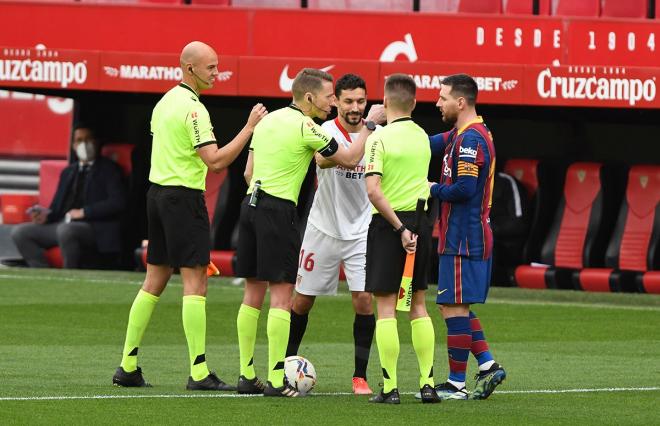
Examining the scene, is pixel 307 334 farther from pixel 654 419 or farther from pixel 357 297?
pixel 654 419

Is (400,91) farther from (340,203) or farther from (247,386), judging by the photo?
(247,386)

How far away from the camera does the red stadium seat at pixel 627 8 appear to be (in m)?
20.2

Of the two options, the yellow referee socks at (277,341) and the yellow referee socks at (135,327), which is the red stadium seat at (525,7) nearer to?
the yellow referee socks at (135,327)

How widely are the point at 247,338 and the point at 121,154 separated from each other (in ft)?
37.2

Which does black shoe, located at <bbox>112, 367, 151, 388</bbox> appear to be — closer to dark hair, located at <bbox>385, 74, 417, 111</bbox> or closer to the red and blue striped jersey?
the red and blue striped jersey

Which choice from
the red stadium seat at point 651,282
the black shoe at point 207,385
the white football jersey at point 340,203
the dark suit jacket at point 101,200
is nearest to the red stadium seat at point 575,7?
the red stadium seat at point 651,282

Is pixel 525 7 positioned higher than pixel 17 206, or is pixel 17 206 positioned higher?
pixel 525 7

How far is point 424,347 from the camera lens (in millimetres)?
9836


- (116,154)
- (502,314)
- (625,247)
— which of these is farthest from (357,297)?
(116,154)

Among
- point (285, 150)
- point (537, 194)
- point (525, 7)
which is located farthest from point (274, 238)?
point (525, 7)

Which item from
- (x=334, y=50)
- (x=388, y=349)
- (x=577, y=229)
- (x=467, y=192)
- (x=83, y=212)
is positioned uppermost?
(x=334, y=50)

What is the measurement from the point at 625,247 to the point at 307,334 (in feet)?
19.2

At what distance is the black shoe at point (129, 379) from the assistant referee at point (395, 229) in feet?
5.02

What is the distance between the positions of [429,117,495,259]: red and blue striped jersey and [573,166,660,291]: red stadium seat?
8846mm
